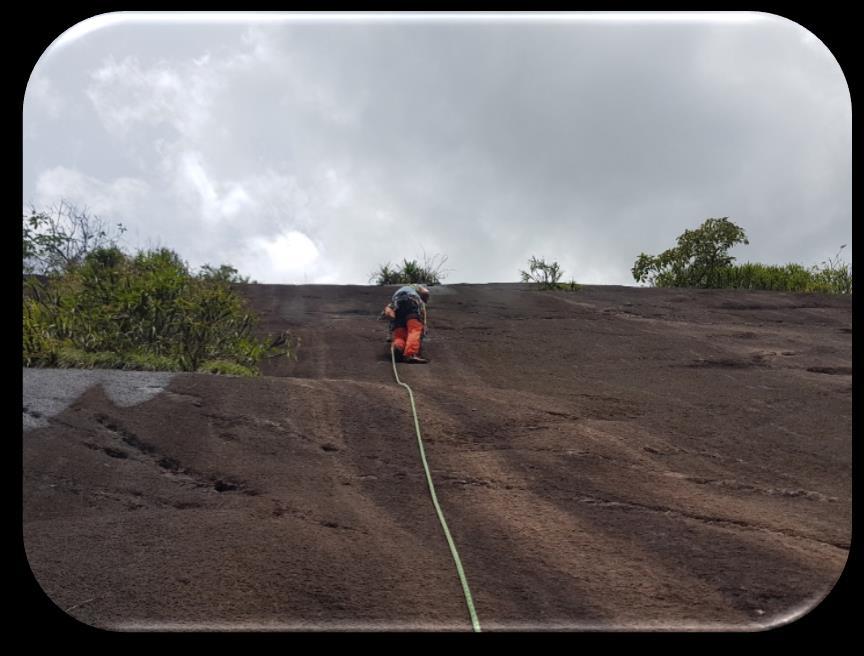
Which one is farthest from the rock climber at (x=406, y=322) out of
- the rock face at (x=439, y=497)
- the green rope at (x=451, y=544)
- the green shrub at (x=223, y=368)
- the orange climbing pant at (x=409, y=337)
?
the green rope at (x=451, y=544)

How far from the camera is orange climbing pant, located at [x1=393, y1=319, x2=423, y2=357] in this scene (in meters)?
8.89

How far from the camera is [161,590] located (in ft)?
10.9

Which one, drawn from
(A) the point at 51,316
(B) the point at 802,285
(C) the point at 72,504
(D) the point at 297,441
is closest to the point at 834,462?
(D) the point at 297,441

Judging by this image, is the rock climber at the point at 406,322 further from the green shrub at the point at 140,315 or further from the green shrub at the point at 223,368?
the green shrub at the point at 223,368

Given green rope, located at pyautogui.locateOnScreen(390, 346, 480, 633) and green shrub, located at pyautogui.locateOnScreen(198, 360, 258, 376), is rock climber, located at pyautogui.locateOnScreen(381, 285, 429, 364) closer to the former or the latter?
green shrub, located at pyautogui.locateOnScreen(198, 360, 258, 376)

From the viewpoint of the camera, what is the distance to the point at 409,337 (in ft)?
29.5

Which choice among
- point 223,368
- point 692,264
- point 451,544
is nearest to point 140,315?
point 223,368

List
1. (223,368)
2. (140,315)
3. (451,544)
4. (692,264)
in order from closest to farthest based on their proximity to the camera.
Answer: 1. (451,544)
2. (223,368)
3. (140,315)
4. (692,264)

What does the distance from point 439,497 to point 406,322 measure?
480cm

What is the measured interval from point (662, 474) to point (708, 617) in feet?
6.36

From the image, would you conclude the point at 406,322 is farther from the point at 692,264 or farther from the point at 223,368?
the point at 692,264

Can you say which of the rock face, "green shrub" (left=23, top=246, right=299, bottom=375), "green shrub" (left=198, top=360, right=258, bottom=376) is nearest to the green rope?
the rock face

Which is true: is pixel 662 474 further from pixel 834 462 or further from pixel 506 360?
pixel 506 360

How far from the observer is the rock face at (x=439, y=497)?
329 cm
